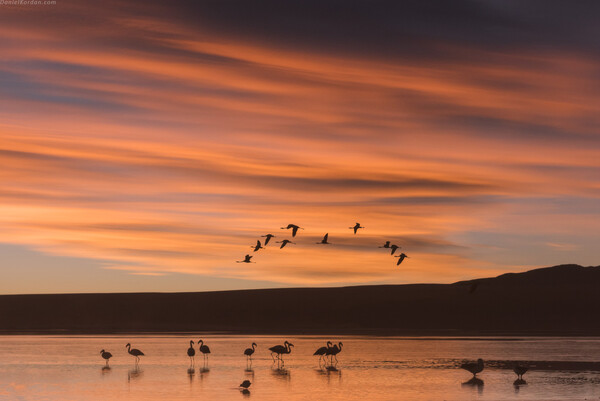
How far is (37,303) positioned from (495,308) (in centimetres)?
5181

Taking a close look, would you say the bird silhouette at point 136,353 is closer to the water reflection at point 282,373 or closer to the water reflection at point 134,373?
the water reflection at point 134,373

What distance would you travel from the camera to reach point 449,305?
10231cm

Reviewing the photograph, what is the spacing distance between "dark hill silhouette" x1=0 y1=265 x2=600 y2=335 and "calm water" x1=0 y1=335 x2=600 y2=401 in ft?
114

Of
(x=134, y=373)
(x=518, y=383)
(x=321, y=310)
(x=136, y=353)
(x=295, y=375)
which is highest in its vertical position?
(x=321, y=310)

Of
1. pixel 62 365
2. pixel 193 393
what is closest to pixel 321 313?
→ pixel 62 365

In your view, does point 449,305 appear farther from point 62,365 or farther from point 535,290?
point 62,365

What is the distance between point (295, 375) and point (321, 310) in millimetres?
67592

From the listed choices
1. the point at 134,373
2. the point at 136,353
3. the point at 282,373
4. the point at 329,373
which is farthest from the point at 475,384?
the point at 136,353

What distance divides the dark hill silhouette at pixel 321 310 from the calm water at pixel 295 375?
1372 inches

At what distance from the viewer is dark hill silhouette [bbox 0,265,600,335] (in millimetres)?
91375

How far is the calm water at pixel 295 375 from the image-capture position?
30.2m

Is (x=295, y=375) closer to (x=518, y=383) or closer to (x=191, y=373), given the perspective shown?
(x=191, y=373)

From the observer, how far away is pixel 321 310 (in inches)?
4090

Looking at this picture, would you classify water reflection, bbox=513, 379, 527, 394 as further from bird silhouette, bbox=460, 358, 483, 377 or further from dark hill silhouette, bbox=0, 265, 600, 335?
dark hill silhouette, bbox=0, 265, 600, 335
